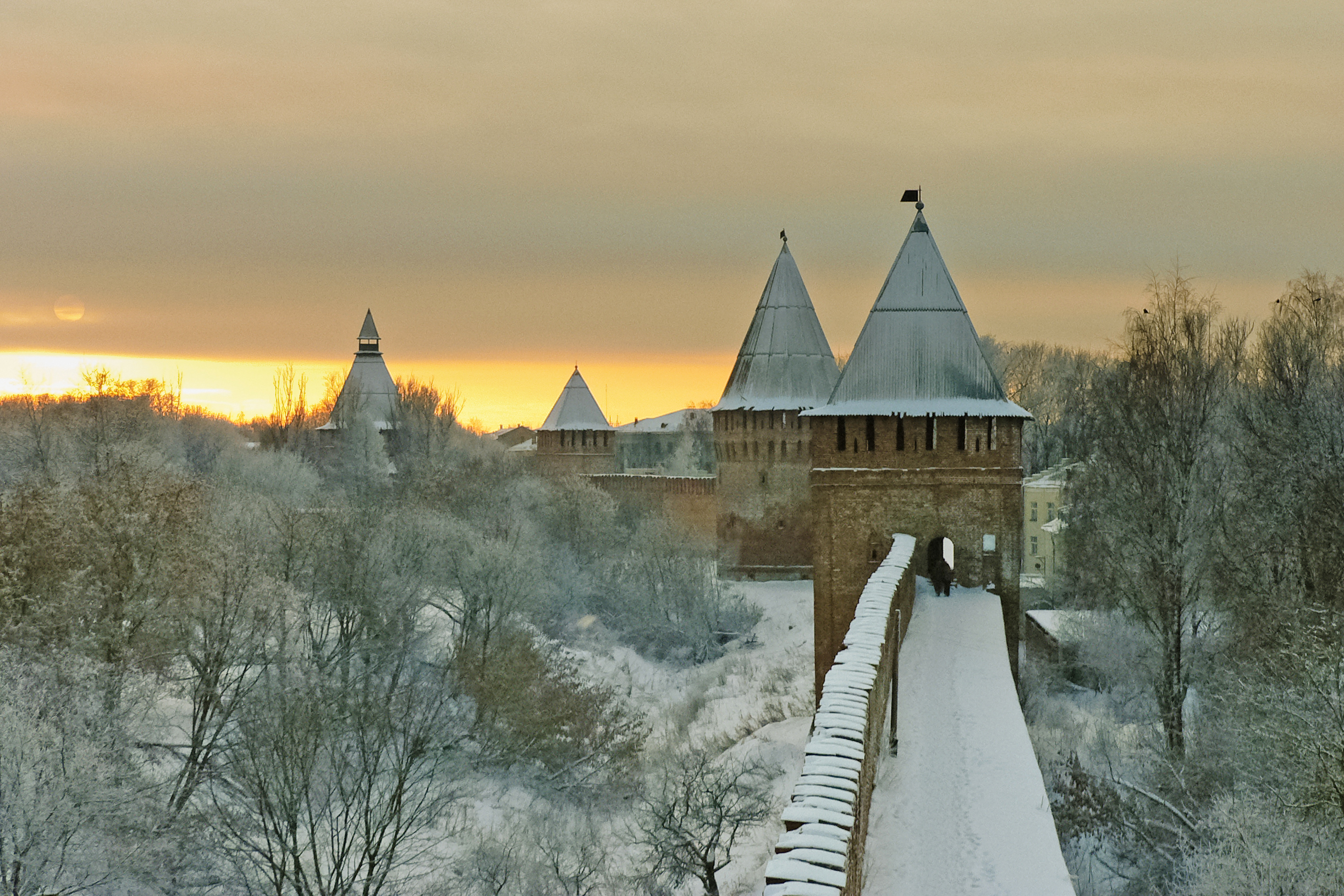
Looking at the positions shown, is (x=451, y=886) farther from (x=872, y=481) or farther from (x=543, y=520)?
(x=543, y=520)

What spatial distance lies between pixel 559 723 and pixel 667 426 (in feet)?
191

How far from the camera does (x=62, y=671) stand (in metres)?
13.1

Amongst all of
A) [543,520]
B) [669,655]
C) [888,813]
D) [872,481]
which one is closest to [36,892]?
[888,813]

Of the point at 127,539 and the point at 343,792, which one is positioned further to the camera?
the point at 127,539

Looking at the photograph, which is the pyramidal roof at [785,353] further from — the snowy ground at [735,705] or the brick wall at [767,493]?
the snowy ground at [735,705]

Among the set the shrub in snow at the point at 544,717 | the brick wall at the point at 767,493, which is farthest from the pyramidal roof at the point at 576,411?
the shrub in snow at the point at 544,717

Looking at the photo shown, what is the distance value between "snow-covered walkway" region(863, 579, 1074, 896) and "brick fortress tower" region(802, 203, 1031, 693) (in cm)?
310

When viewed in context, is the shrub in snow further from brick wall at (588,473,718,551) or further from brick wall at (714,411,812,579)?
brick wall at (588,473,718,551)

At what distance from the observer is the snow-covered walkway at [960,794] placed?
23.5 ft

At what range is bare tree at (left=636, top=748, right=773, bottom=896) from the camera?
12234 mm

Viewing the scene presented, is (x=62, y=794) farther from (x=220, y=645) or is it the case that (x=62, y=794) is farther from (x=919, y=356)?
(x=919, y=356)

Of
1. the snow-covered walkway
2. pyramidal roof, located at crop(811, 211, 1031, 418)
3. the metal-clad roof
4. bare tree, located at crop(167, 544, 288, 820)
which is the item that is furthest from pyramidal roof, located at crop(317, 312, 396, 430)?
the snow-covered walkway

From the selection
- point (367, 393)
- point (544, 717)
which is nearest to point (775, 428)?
point (544, 717)

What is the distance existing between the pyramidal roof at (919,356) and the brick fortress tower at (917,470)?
0.6 inches
